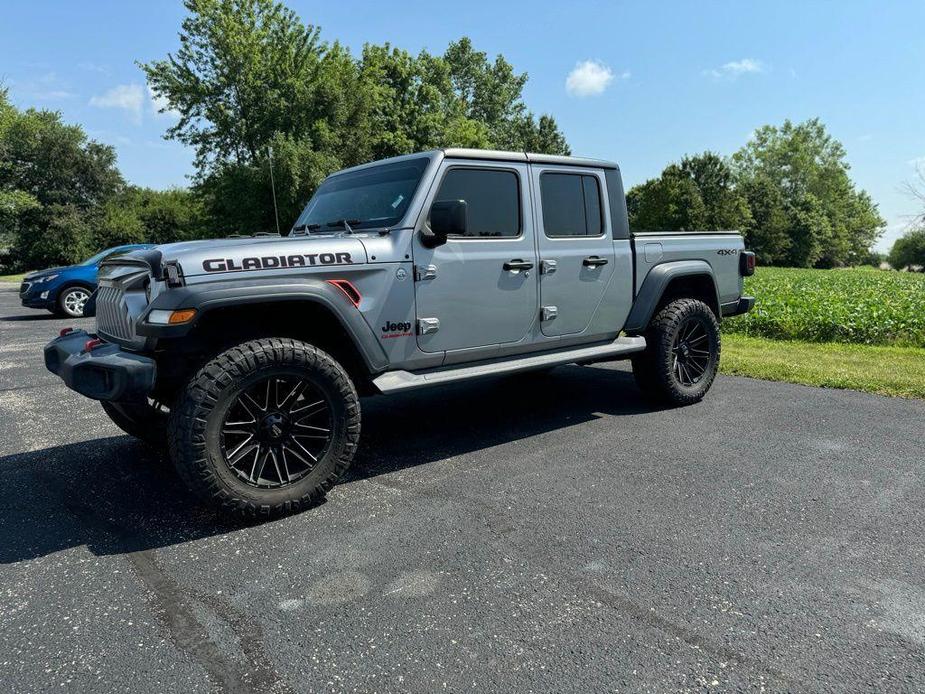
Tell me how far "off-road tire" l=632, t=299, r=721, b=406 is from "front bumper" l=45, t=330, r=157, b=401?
3.93m

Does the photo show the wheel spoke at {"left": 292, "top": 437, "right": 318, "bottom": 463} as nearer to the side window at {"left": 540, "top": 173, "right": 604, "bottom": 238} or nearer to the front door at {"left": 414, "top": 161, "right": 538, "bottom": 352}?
the front door at {"left": 414, "top": 161, "right": 538, "bottom": 352}

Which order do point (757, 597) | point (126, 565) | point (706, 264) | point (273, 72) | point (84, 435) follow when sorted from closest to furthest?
point (757, 597), point (126, 565), point (84, 435), point (706, 264), point (273, 72)

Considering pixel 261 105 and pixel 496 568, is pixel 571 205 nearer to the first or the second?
pixel 496 568

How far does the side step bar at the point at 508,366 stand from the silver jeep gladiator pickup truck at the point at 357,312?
16 mm

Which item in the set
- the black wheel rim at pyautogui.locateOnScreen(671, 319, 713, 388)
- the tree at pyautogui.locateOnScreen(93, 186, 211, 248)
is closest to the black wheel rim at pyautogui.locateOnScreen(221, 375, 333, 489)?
the black wheel rim at pyautogui.locateOnScreen(671, 319, 713, 388)

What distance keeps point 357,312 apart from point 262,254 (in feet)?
2.04

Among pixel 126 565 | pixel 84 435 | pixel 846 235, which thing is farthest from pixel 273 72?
pixel 846 235

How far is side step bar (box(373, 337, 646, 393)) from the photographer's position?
3.88m


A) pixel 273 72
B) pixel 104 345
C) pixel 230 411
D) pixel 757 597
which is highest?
pixel 273 72

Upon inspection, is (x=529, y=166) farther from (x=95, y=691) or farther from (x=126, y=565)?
(x=95, y=691)

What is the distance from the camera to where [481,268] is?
A: 424 centimetres

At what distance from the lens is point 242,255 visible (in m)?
3.34

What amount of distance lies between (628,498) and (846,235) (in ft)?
281

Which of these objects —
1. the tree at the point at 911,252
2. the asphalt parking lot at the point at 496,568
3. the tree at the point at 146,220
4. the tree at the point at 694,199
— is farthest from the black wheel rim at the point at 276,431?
the tree at the point at 911,252
